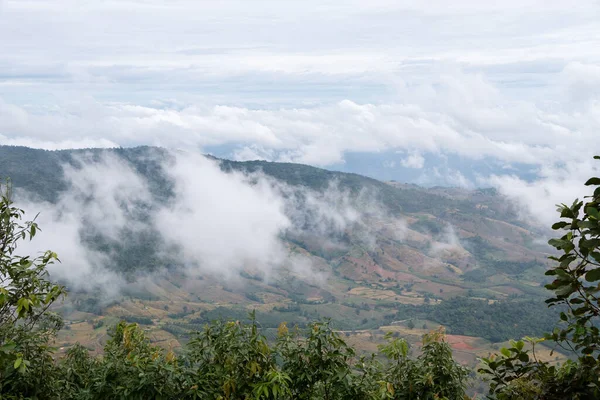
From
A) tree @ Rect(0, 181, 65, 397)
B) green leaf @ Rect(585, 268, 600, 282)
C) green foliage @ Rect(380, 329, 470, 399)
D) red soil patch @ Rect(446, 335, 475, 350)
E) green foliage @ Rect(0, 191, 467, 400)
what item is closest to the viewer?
green leaf @ Rect(585, 268, 600, 282)

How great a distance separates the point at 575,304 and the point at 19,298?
7591 millimetres

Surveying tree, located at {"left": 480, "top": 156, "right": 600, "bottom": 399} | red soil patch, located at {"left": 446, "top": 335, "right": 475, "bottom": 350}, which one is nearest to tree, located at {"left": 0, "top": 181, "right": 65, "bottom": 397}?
tree, located at {"left": 480, "top": 156, "right": 600, "bottom": 399}

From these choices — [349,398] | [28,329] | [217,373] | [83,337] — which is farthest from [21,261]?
[83,337]

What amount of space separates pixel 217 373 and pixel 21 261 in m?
3.79

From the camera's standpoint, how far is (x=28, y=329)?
8594 mm

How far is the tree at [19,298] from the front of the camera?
711 centimetres

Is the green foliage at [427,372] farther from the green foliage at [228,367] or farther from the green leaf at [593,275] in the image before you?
the green leaf at [593,275]

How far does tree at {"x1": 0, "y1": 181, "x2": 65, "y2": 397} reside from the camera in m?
7.11

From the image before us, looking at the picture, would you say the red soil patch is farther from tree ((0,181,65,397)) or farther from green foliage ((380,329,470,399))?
tree ((0,181,65,397))

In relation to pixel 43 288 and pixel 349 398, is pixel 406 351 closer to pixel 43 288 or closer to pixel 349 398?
pixel 349 398

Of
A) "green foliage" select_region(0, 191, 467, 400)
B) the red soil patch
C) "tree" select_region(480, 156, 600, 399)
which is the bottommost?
the red soil patch

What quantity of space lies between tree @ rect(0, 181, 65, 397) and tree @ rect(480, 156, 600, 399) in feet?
22.1

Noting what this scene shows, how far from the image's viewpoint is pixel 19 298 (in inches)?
273

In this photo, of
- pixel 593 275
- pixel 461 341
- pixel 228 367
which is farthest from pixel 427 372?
pixel 461 341
